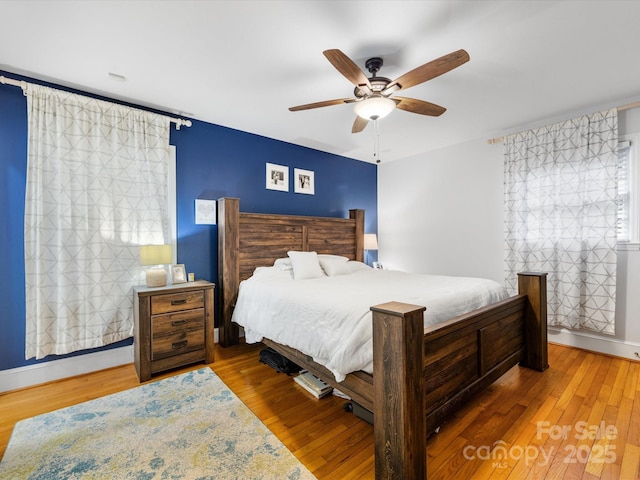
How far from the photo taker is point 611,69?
2.32 metres

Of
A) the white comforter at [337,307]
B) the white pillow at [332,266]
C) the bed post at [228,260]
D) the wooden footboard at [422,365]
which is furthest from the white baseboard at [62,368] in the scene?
the white pillow at [332,266]

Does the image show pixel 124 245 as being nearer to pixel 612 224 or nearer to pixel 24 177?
pixel 24 177

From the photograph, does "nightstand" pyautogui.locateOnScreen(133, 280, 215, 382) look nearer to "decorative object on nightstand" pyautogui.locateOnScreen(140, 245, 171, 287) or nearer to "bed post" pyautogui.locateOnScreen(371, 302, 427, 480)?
"decorative object on nightstand" pyautogui.locateOnScreen(140, 245, 171, 287)

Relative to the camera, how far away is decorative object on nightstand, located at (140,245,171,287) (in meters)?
2.62

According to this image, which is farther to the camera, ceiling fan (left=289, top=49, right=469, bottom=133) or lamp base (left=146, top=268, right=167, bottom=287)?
lamp base (left=146, top=268, right=167, bottom=287)

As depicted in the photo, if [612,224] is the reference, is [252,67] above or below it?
above

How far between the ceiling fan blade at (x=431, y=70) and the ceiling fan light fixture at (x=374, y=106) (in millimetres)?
93

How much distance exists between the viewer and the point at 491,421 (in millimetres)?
1894

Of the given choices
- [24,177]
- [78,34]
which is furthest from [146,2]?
[24,177]

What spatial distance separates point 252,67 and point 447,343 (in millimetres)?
2466

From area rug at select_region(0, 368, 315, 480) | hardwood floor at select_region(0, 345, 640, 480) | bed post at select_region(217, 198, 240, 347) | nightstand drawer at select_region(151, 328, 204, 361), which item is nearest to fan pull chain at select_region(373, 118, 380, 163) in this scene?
bed post at select_region(217, 198, 240, 347)

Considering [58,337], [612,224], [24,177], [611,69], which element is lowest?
[58,337]

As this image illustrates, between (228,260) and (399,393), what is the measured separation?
95.5 inches

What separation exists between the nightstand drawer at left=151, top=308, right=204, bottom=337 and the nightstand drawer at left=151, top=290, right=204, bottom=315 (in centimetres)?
5
